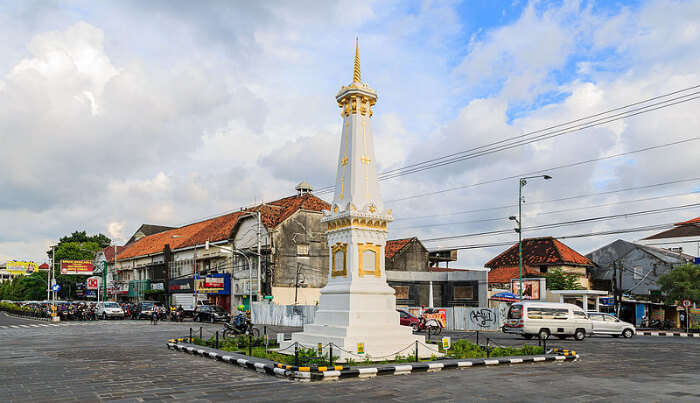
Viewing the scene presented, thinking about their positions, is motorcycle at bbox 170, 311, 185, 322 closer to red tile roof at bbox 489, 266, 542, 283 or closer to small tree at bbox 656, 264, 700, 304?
red tile roof at bbox 489, 266, 542, 283

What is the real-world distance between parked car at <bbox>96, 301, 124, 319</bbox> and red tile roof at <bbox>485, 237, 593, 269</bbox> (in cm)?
3922

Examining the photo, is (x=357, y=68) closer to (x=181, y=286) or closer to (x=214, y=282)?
(x=214, y=282)

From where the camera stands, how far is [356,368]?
13.8 m

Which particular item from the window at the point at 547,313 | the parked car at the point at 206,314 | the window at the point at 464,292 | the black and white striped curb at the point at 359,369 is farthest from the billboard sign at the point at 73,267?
the black and white striped curb at the point at 359,369

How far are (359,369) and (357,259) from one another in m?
4.10

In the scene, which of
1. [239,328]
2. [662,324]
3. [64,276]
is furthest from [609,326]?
[64,276]

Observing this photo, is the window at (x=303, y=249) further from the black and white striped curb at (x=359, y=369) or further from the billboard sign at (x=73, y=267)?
the billboard sign at (x=73, y=267)

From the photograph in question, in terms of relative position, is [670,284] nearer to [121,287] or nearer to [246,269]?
[246,269]

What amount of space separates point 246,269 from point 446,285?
18.6 m

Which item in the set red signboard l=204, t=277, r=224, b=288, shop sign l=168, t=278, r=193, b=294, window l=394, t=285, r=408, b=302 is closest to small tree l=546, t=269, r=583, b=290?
window l=394, t=285, r=408, b=302

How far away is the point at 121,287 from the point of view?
255ft

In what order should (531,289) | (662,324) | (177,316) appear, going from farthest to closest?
(177,316)
(662,324)
(531,289)

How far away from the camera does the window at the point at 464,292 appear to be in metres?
48.9

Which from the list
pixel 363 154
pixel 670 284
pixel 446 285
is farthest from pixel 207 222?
pixel 363 154
